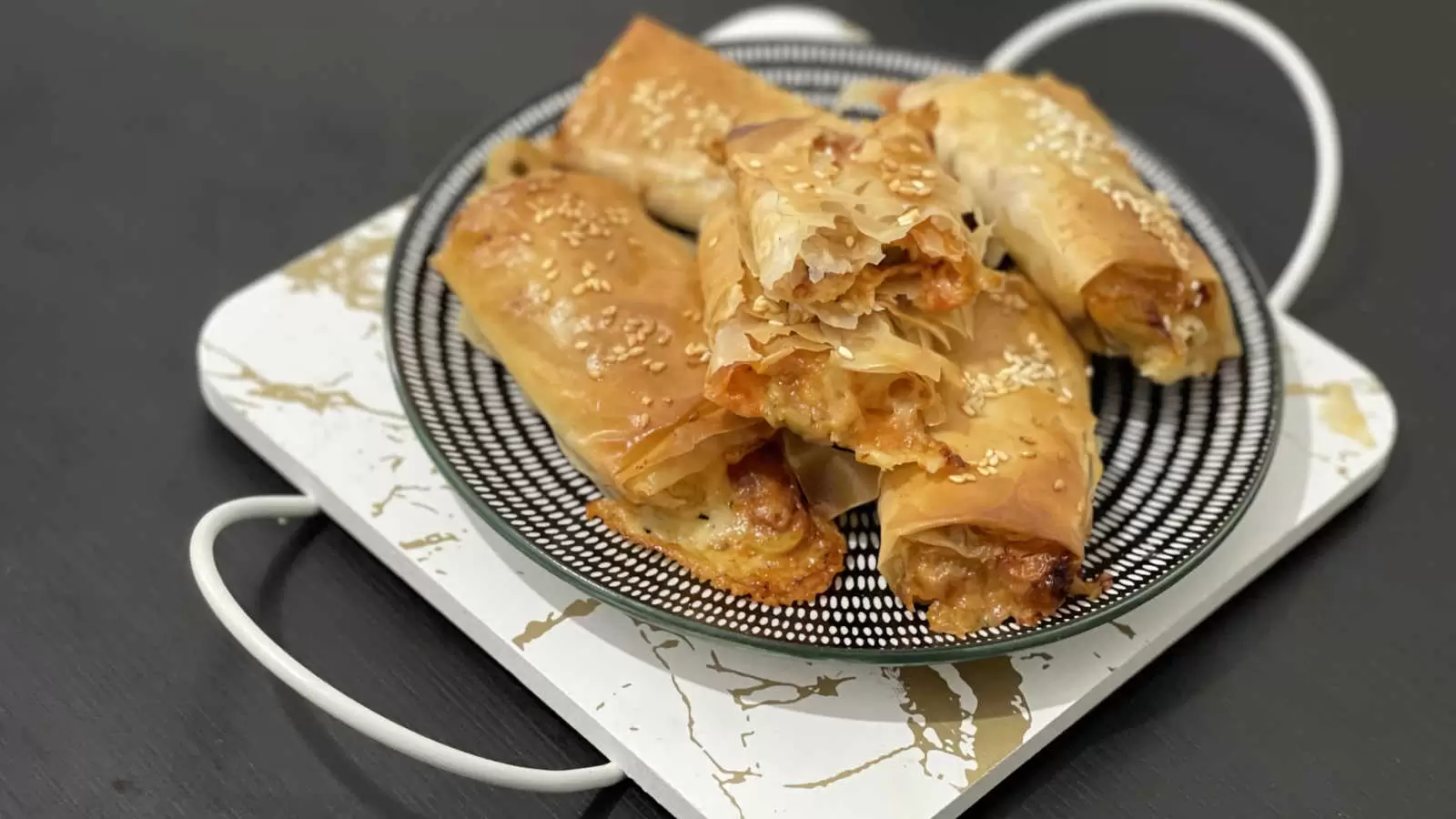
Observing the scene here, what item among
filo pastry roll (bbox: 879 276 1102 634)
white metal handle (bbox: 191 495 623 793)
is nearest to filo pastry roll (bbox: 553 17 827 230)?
filo pastry roll (bbox: 879 276 1102 634)

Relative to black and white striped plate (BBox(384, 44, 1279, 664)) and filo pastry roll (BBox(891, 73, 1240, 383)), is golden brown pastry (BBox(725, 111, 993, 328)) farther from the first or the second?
black and white striped plate (BBox(384, 44, 1279, 664))

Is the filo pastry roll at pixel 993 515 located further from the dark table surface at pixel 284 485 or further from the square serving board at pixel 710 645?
the dark table surface at pixel 284 485

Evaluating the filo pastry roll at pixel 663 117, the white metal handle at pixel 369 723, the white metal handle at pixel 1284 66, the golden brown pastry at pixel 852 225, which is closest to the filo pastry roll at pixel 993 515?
the golden brown pastry at pixel 852 225

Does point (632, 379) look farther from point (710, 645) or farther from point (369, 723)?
point (369, 723)

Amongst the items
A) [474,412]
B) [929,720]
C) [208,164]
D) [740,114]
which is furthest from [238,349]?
[929,720]

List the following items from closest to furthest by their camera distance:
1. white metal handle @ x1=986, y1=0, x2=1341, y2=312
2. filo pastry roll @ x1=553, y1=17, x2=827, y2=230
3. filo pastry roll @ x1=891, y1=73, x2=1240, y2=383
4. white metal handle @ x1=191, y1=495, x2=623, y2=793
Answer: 1. white metal handle @ x1=191, y1=495, x2=623, y2=793
2. filo pastry roll @ x1=891, y1=73, x2=1240, y2=383
3. filo pastry roll @ x1=553, y1=17, x2=827, y2=230
4. white metal handle @ x1=986, y1=0, x2=1341, y2=312

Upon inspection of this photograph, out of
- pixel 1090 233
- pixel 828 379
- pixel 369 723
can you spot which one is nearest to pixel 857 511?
pixel 828 379

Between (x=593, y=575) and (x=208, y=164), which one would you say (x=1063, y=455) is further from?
(x=208, y=164)

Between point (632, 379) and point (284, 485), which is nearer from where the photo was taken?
point (632, 379)
